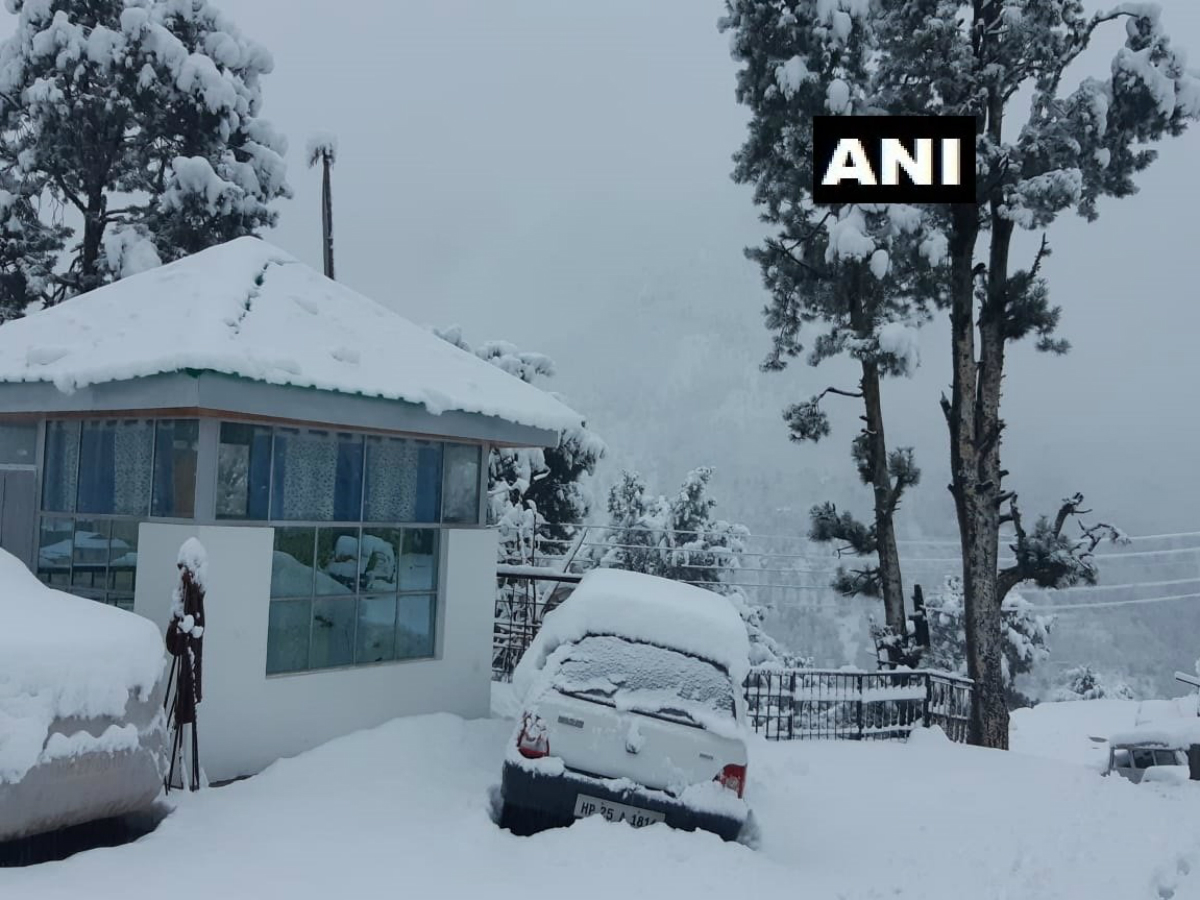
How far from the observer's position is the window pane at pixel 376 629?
9844 millimetres

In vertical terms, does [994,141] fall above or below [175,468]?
above

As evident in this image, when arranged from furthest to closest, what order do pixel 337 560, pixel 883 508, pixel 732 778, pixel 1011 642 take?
pixel 1011 642
pixel 883 508
pixel 337 560
pixel 732 778

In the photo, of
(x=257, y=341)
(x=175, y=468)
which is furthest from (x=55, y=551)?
(x=257, y=341)

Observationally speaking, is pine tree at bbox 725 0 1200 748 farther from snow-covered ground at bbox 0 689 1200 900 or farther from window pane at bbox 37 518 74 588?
window pane at bbox 37 518 74 588

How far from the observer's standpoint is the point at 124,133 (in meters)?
20.5

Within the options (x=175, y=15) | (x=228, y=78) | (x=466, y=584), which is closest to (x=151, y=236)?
(x=228, y=78)

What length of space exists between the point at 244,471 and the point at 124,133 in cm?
1506

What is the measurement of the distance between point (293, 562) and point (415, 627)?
1.72 metres

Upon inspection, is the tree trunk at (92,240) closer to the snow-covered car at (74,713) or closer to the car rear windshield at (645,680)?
the snow-covered car at (74,713)

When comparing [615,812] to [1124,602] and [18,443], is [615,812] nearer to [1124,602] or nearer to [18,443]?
[18,443]

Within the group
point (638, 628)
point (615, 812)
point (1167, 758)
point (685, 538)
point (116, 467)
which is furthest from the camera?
point (685, 538)

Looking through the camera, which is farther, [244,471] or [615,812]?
[244,471]

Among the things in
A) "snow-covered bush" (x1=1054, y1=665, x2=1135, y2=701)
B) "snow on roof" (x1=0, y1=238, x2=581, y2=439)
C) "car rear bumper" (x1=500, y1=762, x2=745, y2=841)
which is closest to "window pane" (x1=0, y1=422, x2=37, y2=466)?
"snow on roof" (x1=0, y1=238, x2=581, y2=439)

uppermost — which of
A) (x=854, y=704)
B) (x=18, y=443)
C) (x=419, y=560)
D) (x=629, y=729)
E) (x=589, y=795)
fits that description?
(x=18, y=443)
